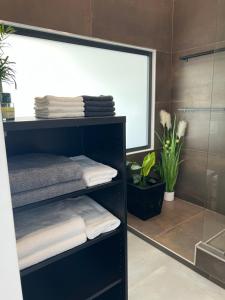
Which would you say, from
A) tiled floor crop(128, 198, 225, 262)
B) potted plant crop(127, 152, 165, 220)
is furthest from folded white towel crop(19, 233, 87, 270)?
potted plant crop(127, 152, 165, 220)

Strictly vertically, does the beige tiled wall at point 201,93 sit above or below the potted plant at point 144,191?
above

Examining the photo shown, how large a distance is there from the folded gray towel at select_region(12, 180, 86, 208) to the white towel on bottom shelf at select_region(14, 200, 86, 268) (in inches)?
5.8

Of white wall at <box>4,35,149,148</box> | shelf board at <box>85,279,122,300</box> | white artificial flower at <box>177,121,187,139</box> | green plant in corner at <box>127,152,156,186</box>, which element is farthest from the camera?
white artificial flower at <box>177,121,187,139</box>

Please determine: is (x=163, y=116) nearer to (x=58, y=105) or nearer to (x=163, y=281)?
(x=163, y=281)

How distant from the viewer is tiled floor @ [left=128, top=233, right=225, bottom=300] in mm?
1453

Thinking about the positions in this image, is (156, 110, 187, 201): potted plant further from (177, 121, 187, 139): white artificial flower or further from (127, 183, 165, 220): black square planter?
(127, 183, 165, 220): black square planter

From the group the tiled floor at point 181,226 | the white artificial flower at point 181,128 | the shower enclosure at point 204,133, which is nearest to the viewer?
the tiled floor at point 181,226

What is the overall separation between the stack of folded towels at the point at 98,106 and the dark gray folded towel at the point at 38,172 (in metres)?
0.23

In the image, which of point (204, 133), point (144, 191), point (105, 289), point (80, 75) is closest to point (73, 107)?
point (105, 289)

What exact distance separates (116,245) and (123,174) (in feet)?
1.25

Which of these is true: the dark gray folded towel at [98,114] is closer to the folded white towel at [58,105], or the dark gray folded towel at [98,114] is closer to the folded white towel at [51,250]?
the folded white towel at [58,105]

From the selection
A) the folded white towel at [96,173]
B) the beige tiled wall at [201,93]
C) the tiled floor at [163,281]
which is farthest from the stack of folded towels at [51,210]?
the beige tiled wall at [201,93]

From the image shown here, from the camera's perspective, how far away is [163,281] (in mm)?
1567

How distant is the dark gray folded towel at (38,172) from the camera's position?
31.0 inches
